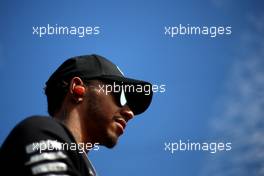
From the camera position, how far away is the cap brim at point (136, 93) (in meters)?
2.57

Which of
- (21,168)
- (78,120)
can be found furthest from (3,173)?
(78,120)

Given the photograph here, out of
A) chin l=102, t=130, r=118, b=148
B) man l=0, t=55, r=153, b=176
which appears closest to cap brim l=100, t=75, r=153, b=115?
man l=0, t=55, r=153, b=176

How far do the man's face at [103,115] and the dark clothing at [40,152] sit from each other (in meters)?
0.58

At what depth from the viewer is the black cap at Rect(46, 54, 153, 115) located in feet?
8.41

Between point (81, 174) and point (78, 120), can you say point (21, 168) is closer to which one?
point (81, 174)

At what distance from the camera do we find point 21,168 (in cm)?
170

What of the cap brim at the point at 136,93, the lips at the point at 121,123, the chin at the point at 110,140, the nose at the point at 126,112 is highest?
the cap brim at the point at 136,93

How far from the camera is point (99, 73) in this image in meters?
2.57

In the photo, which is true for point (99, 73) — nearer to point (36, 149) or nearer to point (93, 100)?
point (93, 100)

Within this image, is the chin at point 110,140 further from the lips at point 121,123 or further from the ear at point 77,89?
the ear at point 77,89

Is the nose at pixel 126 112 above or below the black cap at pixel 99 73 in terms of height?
below

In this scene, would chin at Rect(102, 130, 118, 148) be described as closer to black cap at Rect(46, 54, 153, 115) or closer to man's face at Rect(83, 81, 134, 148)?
man's face at Rect(83, 81, 134, 148)

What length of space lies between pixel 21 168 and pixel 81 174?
0.20 meters

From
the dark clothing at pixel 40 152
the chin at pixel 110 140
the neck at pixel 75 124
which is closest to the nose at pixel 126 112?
the chin at pixel 110 140
